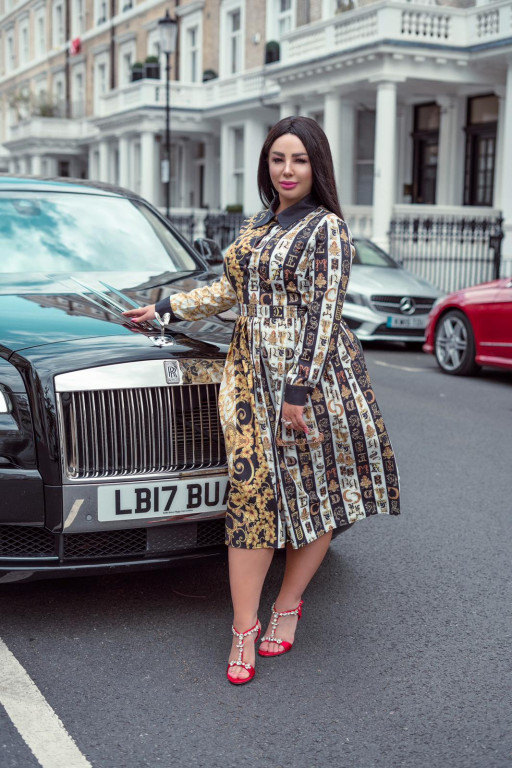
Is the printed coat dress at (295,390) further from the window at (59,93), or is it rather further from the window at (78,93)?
the window at (59,93)

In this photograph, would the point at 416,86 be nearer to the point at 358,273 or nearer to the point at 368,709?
the point at 358,273

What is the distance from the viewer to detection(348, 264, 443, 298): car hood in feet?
41.4

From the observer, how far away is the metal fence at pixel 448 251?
1695cm

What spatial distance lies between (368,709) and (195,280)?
2556mm

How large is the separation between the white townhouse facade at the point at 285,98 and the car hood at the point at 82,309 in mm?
15185

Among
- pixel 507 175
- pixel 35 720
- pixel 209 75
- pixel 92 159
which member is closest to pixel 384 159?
pixel 507 175

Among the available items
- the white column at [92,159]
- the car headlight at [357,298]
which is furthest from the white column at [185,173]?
the car headlight at [357,298]

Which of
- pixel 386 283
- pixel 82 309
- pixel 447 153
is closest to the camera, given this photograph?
pixel 82 309

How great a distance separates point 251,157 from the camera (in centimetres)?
2917

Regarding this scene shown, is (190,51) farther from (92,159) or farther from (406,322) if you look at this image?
(406,322)

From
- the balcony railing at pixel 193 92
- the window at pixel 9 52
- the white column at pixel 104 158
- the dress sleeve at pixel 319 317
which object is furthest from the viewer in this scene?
the window at pixel 9 52

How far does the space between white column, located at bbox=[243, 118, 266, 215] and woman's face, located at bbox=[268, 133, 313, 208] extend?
2521cm

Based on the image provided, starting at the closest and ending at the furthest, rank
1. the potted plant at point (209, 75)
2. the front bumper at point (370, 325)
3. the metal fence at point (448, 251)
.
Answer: the front bumper at point (370, 325)
the metal fence at point (448, 251)
the potted plant at point (209, 75)

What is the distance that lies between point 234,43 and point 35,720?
102 feet
